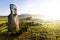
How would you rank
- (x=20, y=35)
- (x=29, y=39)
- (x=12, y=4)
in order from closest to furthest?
(x=29, y=39) < (x=20, y=35) < (x=12, y=4)

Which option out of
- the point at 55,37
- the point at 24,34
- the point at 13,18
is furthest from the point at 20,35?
the point at 55,37

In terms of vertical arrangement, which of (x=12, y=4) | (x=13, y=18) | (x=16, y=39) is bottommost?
(x=16, y=39)

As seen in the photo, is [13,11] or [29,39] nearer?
[29,39]

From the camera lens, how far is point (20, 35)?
34.2 meters

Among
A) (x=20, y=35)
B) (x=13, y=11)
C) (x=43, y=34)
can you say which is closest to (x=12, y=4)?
(x=13, y=11)

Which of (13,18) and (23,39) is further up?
(13,18)

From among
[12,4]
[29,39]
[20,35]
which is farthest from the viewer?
[12,4]

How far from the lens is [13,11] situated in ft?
122

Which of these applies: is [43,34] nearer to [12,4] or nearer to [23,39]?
[23,39]

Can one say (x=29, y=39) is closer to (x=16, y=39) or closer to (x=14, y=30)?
(x=16, y=39)

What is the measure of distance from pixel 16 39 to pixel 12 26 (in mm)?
5579

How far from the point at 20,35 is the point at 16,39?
196cm

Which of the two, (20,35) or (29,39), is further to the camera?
(20,35)

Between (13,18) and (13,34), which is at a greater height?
(13,18)
